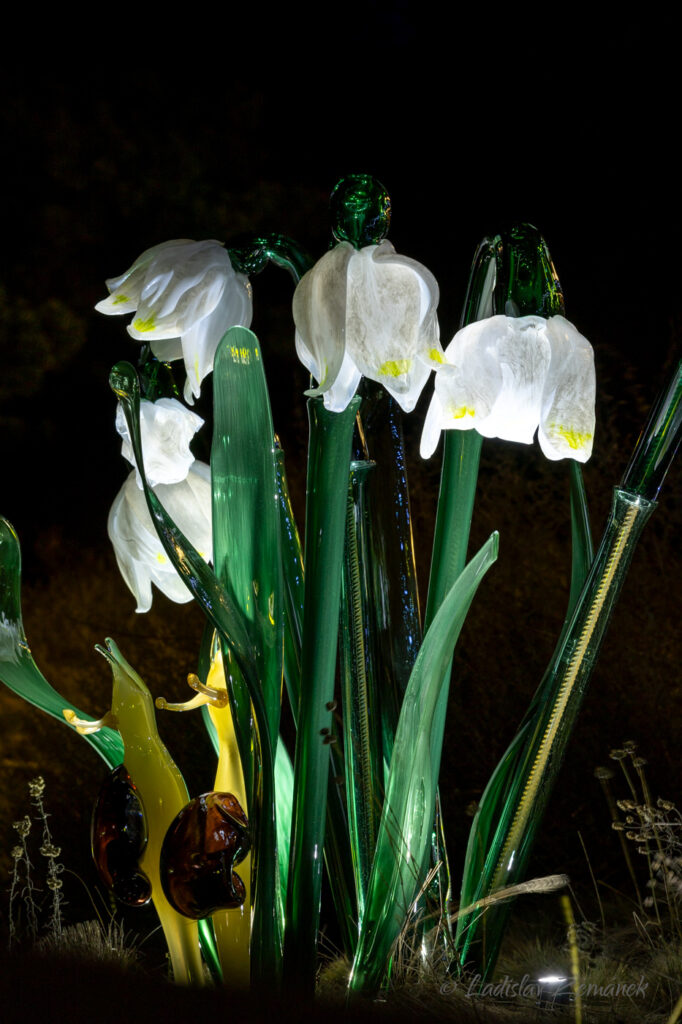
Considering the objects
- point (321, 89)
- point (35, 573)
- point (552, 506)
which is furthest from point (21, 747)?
point (321, 89)

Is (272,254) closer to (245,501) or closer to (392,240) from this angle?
(245,501)

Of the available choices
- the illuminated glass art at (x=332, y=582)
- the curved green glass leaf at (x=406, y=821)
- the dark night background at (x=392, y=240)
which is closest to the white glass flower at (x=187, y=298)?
the illuminated glass art at (x=332, y=582)

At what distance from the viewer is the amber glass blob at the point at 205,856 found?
0.37 metres

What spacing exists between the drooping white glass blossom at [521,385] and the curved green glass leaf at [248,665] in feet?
0.33

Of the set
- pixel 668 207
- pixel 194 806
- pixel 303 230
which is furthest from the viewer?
pixel 303 230

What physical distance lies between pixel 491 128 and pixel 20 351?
1.41 ft

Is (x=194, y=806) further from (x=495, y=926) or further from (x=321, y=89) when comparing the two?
(x=321, y=89)

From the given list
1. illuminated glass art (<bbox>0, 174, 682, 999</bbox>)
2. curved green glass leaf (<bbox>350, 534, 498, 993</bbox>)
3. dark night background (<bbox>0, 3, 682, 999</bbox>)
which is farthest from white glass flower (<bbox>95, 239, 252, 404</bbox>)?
dark night background (<bbox>0, 3, 682, 999</bbox>)

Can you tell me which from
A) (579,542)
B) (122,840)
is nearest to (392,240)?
(579,542)

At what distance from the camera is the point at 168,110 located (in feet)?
2.80

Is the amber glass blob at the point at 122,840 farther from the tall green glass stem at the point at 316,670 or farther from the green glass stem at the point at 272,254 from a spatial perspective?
the green glass stem at the point at 272,254

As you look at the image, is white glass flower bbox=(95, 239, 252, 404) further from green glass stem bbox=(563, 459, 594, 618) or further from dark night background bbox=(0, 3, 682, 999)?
dark night background bbox=(0, 3, 682, 999)

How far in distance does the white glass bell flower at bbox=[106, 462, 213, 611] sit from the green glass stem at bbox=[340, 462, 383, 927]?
62 millimetres

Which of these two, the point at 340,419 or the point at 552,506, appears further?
the point at 552,506
